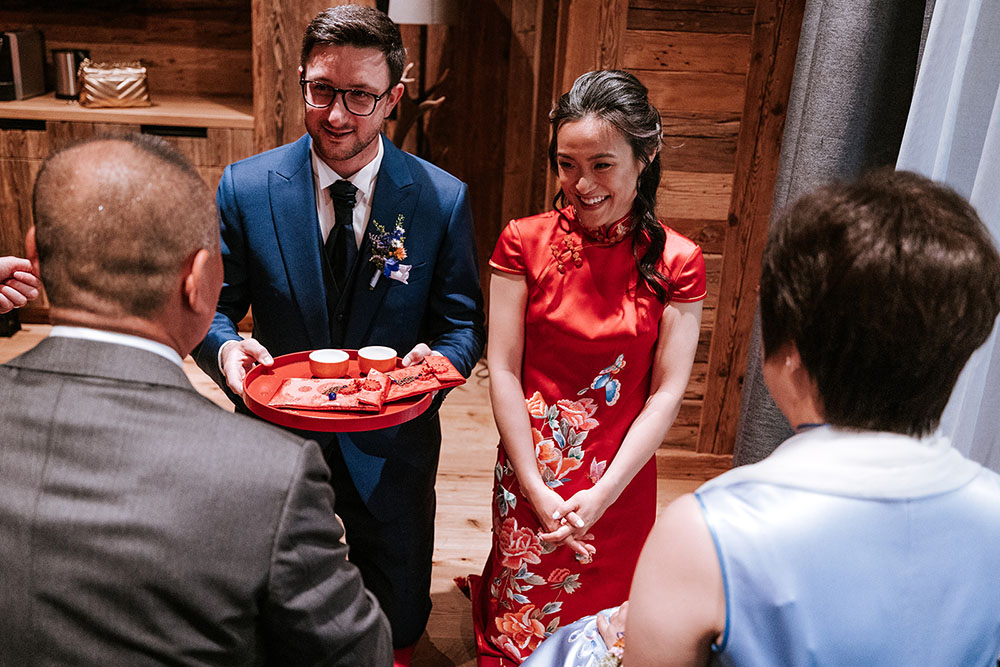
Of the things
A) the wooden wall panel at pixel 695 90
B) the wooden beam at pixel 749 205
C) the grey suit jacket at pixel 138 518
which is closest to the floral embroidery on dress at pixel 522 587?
the grey suit jacket at pixel 138 518

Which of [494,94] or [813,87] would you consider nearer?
[813,87]

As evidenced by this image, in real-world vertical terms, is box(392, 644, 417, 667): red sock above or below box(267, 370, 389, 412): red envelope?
below

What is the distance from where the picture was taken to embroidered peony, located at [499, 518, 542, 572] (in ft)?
6.66

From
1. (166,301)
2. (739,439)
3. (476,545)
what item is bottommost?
(476,545)

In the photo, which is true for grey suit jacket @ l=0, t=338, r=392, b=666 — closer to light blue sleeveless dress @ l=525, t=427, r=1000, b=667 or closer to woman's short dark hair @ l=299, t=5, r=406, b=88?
light blue sleeveless dress @ l=525, t=427, r=1000, b=667

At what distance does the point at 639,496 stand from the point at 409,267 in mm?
749

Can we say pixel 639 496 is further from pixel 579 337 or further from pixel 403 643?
pixel 403 643

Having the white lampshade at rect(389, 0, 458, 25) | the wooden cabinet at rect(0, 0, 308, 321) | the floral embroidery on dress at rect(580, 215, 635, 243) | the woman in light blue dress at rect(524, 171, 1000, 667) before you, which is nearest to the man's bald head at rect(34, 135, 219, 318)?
the woman in light blue dress at rect(524, 171, 1000, 667)

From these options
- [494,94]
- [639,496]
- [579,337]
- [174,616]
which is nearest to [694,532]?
[174,616]

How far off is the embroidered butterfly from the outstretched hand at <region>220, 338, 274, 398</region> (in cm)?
69

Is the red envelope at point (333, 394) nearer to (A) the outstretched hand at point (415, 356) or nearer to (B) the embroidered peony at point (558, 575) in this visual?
(A) the outstretched hand at point (415, 356)

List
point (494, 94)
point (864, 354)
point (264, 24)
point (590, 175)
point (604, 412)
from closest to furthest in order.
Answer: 1. point (864, 354)
2. point (590, 175)
3. point (604, 412)
4. point (264, 24)
5. point (494, 94)

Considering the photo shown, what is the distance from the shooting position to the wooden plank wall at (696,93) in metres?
2.75

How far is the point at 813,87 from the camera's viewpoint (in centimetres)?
209
